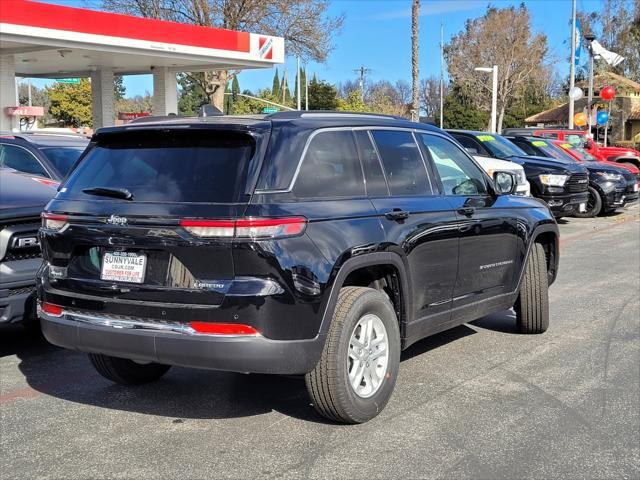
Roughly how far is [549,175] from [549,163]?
Result: 1.23 feet

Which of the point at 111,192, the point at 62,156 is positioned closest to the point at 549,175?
the point at 62,156

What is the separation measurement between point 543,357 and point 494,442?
6.23ft

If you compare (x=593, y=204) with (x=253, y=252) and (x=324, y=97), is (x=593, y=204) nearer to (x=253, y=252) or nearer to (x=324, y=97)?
(x=253, y=252)

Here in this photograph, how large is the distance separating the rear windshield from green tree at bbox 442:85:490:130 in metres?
56.8

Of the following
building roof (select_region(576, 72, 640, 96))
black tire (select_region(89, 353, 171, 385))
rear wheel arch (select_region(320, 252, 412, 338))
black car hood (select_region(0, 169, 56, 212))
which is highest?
building roof (select_region(576, 72, 640, 96))

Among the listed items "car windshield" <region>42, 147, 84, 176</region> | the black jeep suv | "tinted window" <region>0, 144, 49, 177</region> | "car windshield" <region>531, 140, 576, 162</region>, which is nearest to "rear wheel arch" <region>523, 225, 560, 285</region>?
the black jeep suv

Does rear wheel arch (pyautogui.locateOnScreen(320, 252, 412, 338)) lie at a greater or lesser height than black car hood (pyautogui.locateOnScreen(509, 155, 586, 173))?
lesser

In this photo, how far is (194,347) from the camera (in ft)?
12.5

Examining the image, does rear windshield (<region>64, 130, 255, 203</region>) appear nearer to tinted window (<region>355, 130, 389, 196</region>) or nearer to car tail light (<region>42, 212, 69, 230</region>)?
car tail light (<region>42, 212, 69, 230</region>)

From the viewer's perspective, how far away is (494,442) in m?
4.14

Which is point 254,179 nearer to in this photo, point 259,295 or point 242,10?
point 259,295

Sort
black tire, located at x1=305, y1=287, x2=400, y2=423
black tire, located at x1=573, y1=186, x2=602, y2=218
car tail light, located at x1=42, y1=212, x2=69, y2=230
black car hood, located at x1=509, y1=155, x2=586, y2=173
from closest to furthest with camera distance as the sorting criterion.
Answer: black tire, located at x1=305, y1=287, x2=400, y2=423
car tail light, located at x1=42, y1=212, x2=69, y2=230
black car hood, located at x1=509, y1=155, x2=586, y2=173
black tire, located at x1=573, y1=186, x2=602, y2=218

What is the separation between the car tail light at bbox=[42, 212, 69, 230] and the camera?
4.26 m

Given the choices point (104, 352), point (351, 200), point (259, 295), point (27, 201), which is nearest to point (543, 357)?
point (351, 200)
